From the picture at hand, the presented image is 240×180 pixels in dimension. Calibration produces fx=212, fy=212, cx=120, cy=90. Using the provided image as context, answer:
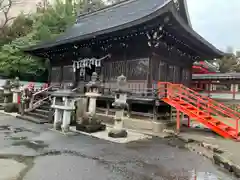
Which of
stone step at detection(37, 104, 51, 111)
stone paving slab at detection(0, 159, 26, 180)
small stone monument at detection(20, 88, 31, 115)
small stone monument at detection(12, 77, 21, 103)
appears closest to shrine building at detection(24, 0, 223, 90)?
stone step at detection(37, 104, 51, 111)

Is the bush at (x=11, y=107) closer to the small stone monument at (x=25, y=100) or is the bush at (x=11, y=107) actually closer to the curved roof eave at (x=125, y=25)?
the small stone monument at (x=25, y=100)

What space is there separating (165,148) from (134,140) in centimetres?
122

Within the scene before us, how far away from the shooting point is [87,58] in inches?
524

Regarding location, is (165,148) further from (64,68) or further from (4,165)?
(64,68)

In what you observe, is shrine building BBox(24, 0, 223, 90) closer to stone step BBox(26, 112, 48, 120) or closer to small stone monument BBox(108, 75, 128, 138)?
small stone monument BBox(108, 75, 128, 138)

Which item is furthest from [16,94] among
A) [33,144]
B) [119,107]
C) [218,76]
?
[218,76]

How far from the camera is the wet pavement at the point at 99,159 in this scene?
4375 millimetres

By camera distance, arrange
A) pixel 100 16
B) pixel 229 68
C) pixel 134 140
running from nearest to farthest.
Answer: pixel 134 140 → pixel 100 16 → pixel 229 68

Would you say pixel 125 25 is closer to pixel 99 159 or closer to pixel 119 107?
pixel 119 107

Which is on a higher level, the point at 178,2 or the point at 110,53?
the point at 178,2

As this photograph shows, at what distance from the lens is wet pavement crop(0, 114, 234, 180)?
4.38 m

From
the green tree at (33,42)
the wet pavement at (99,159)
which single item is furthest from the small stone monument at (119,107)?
the green tree at (33,42)

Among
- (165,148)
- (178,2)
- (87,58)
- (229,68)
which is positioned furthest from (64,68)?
(229,68)

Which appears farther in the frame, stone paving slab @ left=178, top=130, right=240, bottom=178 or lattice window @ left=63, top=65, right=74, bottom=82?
lattice window @ left=63, top=65, right=74, bottom=82
